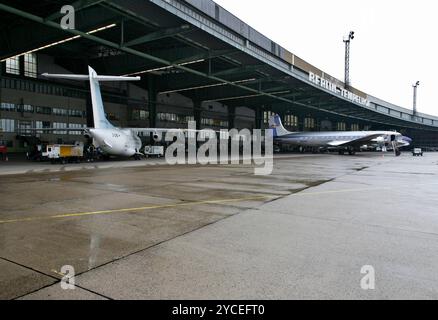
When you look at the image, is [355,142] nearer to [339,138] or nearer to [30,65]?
[339,138]

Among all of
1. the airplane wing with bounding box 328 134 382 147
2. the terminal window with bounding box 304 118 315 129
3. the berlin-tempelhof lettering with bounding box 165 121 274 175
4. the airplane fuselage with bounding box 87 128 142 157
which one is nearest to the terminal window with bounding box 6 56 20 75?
the airplane fuselage with bounding box 87 128 142 157

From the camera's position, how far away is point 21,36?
28.3 meters

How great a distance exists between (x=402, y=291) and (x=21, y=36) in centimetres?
3356

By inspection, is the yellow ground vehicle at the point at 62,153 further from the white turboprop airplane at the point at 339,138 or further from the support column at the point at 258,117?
the support column at the point at 258,117

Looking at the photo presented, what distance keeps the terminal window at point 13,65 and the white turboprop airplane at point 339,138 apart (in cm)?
4320

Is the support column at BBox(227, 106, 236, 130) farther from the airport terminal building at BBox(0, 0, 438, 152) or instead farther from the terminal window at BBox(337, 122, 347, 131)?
the terminal window at BBox(337, 122, 347, 131)

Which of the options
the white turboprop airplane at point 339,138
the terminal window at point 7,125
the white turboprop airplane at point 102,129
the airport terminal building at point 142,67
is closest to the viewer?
the airport terminal building at point 142,67

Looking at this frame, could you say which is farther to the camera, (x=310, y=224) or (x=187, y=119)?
(x=187, y=119)

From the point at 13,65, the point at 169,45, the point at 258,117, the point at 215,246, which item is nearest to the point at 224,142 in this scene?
the point at 258,117

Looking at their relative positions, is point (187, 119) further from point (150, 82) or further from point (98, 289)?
point (98, 289)

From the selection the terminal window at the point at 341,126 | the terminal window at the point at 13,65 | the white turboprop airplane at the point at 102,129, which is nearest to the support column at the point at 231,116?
the terminal window at the point at 13,65

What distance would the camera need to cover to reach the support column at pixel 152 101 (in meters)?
44.9
